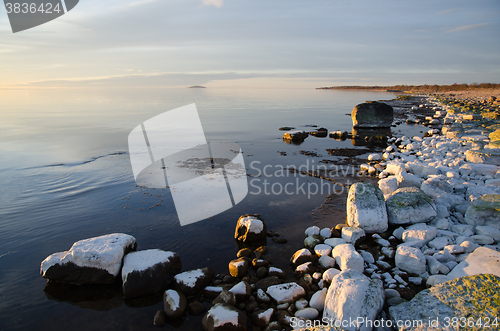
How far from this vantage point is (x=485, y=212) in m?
7.05

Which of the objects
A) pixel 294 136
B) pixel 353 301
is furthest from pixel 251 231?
pixel 294 136

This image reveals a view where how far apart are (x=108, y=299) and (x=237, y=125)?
80.7 ft

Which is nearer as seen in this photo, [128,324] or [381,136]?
[128,324]

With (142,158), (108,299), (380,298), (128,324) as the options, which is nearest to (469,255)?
(380,298)

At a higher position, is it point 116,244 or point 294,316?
point 116,244

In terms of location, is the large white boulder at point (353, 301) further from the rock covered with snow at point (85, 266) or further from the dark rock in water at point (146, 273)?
the rock covered with snow at point (85, 266)

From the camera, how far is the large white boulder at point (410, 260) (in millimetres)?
5703

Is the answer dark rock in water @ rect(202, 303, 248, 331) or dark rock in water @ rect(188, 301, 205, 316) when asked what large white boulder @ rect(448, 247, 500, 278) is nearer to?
dark rock in water @ rect(202, 303, 248, 331)

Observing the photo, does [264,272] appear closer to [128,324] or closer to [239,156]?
[128,324]

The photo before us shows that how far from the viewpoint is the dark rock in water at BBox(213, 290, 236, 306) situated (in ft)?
16.1

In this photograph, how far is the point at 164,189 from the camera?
35.3 feet

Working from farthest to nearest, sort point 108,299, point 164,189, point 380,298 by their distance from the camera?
point 164,189 → point 108,299 → point 380,298

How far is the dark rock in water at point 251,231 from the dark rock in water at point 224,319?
2.53 metres

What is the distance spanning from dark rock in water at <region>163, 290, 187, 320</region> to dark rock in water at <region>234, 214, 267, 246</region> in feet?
7.87
